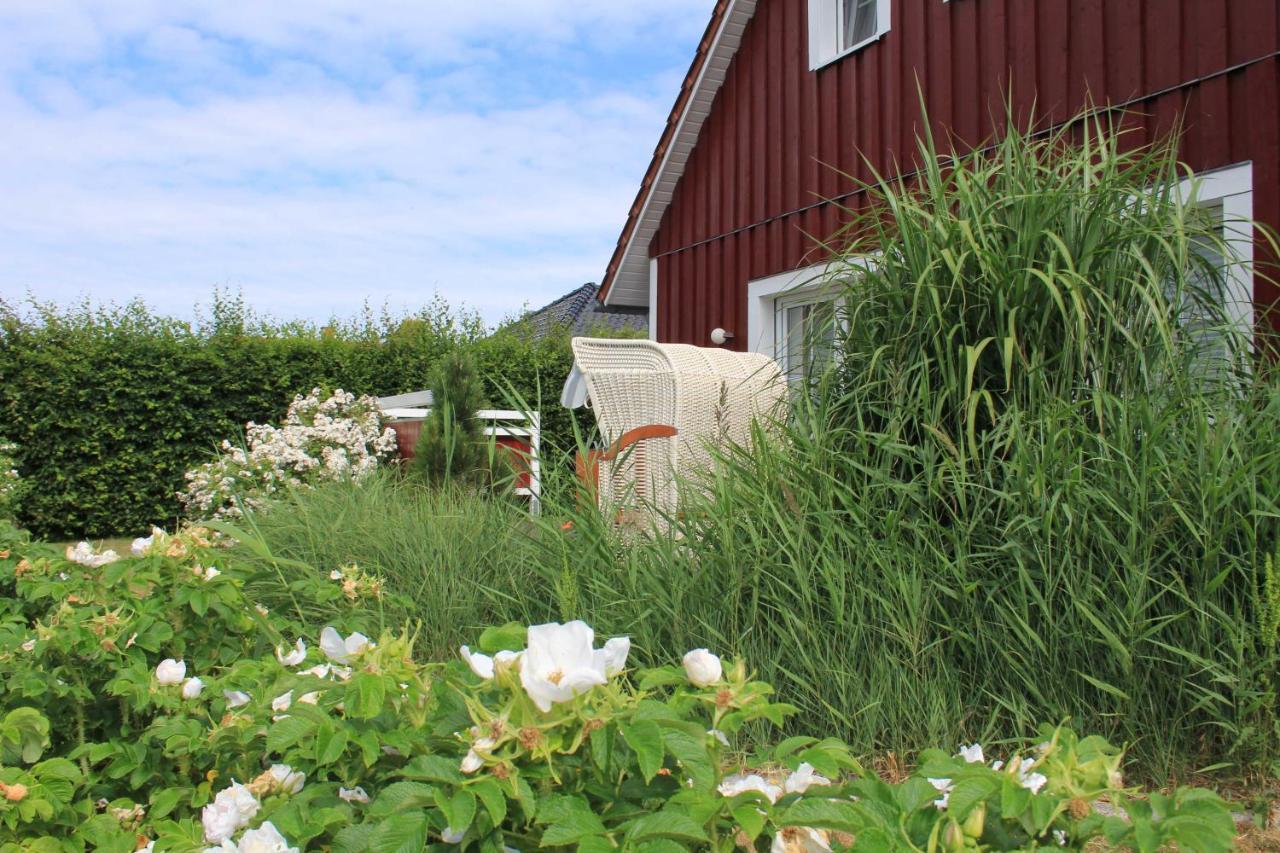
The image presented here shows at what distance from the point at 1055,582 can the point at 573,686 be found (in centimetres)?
180


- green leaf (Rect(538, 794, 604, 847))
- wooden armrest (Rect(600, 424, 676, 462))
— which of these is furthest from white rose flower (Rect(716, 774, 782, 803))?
wooden armrest (Rect(600, 424, 676, 462))

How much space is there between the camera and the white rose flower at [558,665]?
96 cm

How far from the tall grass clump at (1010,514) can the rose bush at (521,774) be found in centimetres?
116

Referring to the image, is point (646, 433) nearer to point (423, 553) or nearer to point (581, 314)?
point (423, 553)

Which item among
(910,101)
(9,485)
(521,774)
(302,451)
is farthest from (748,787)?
(9,485)

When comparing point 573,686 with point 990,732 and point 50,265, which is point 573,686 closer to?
point 990,732

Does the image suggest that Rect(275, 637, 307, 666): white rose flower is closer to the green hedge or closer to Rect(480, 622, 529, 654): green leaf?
Rect(480, 622, 529, 654): green leaf

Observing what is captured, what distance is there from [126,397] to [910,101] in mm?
7999

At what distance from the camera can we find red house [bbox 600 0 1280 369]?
492 centimetres

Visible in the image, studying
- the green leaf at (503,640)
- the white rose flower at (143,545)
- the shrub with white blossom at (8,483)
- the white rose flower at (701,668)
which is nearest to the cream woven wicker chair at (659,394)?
the white rose flower at (143,545)

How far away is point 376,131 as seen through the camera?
750 centimetres

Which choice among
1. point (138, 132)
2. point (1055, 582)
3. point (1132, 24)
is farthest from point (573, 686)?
point (138, 132)

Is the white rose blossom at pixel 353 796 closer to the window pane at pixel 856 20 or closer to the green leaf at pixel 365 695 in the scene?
the green leaf at pixel 365 695

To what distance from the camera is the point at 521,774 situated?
0.99 meters
